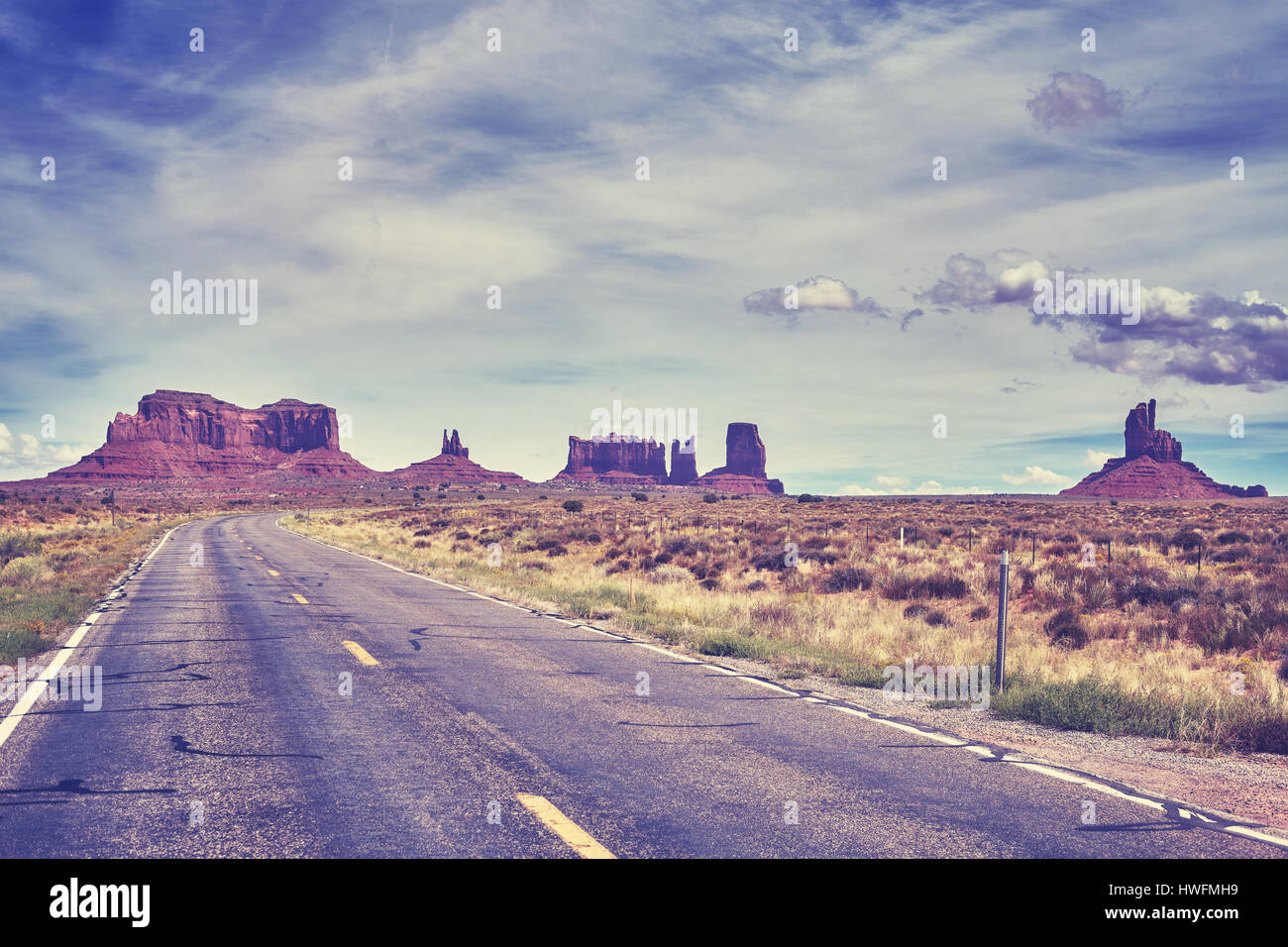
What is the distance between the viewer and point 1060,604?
16.8 m

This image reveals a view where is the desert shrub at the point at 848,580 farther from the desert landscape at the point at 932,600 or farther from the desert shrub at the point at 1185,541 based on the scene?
the desert shrub at the point at 1185,541

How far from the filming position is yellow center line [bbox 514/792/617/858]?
430 centimetres

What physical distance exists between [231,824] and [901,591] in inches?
638

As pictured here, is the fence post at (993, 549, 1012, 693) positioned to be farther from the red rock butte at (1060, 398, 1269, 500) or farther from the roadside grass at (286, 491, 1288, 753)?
the red rock butte at (1060, 398, 1269, 500)

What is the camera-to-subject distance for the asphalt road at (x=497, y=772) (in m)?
4.55

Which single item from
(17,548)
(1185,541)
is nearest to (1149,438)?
(1185,541)

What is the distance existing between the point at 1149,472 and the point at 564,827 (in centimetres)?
18678

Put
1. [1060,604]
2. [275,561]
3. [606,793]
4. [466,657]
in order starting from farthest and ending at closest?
[275,561], [1060,604], [466,657], [606,793]

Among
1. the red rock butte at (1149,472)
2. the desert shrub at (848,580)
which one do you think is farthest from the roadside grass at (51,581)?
the red rock butte at (1149,472)

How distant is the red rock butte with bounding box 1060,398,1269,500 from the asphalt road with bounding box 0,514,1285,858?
171 meters

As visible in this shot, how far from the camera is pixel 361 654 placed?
1066 cm

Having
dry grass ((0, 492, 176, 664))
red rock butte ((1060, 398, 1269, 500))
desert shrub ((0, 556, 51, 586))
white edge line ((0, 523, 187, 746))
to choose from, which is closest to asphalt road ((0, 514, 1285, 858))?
white edge line ((0, 523, 187, 746))
